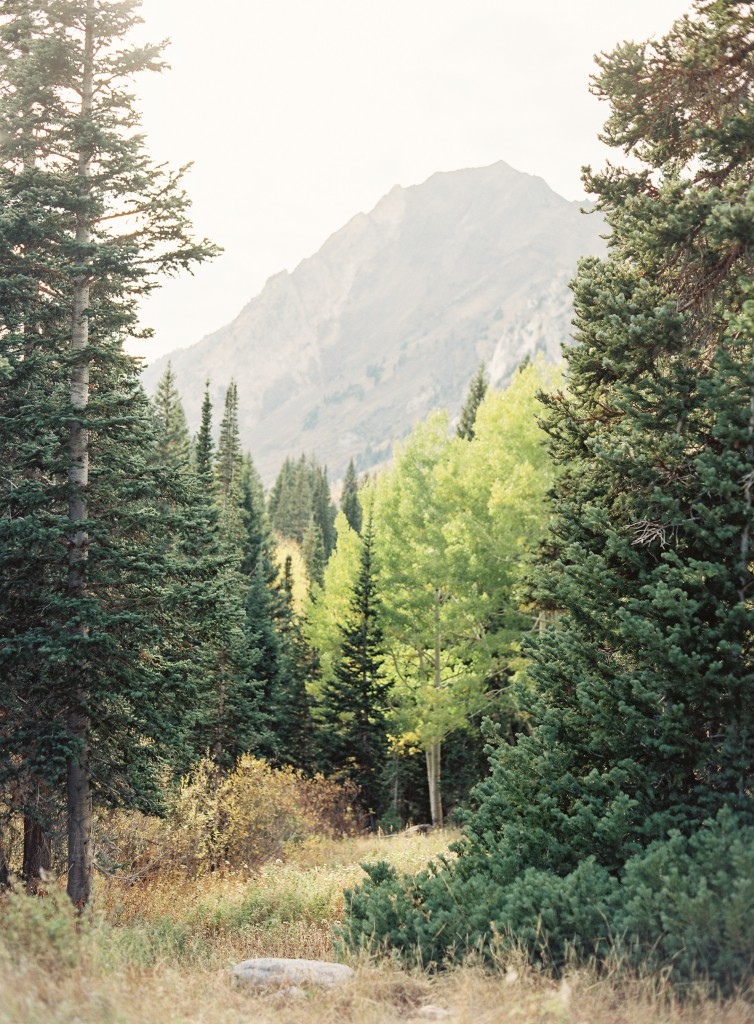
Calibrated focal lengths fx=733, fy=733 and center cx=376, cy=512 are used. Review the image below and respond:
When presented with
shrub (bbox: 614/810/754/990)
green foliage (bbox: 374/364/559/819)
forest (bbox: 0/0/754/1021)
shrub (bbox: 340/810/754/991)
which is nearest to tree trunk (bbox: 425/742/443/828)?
green foliage (bbox: 374/364/559/819)

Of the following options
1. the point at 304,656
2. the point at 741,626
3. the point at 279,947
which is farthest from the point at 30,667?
the point at 304,656

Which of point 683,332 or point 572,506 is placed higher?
point 683,332

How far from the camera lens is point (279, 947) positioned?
29.5 feet

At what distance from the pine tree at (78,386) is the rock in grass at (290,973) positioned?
4.98 meters

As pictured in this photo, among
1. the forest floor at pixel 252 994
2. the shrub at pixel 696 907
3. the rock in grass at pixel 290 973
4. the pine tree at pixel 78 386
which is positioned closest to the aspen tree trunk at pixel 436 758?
the pine tree at pixel 78 386

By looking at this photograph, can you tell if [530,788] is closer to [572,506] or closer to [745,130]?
[572,506]

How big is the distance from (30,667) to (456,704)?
1241 centimetres

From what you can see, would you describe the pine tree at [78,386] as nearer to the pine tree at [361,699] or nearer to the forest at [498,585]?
the forest at [498,585]

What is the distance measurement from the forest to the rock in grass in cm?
54

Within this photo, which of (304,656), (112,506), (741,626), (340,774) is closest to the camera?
(741,626)

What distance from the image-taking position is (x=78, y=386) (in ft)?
40.0

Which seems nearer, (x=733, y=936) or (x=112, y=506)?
(x=733, y=936)

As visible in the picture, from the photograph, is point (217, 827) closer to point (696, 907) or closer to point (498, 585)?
point (498, 585)

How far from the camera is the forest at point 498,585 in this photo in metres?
6.75
